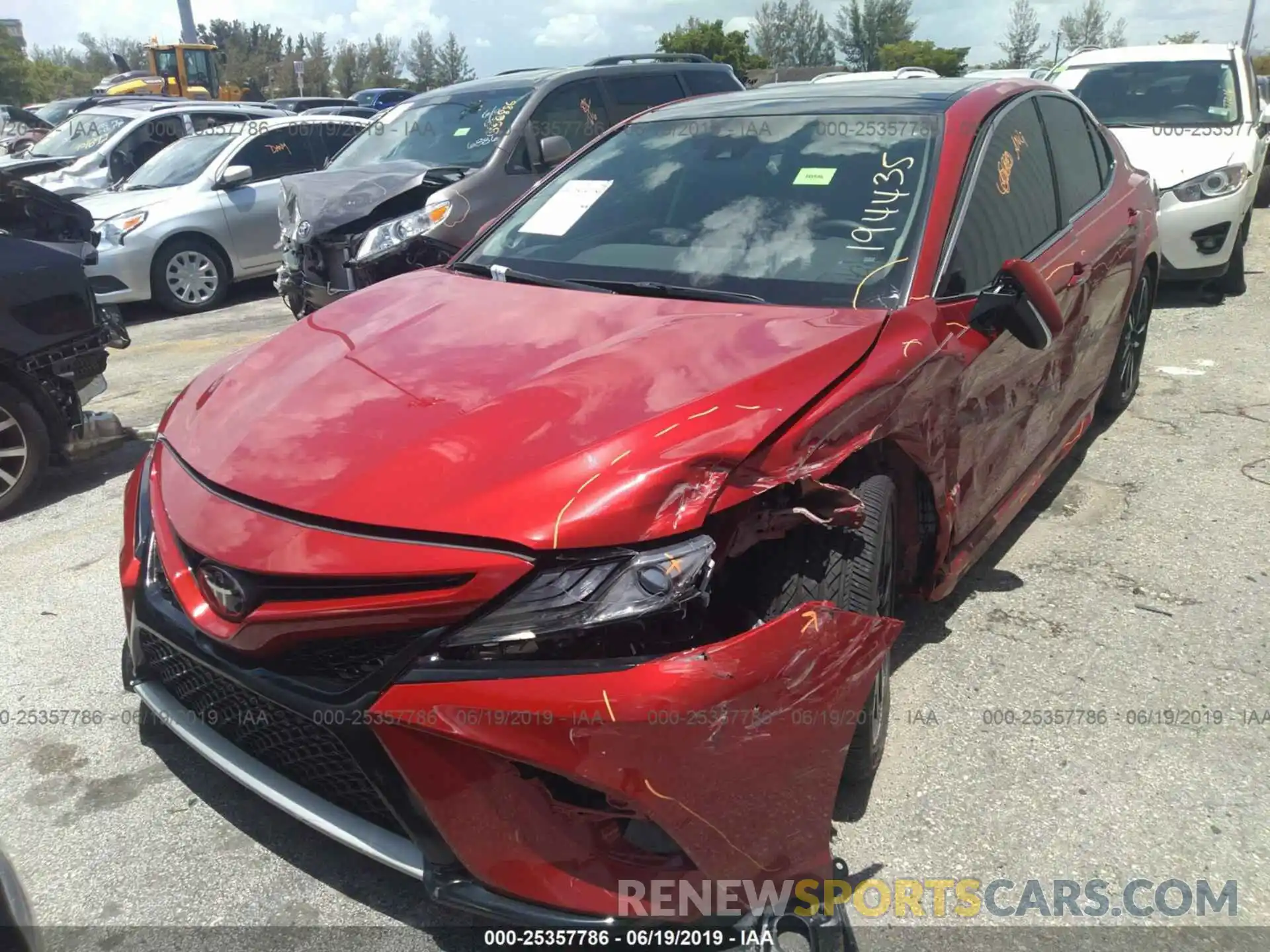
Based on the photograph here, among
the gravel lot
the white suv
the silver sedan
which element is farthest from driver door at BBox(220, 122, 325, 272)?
the white suv

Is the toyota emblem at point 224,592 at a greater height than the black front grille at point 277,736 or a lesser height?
greater

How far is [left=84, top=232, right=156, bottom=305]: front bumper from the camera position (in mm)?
8477

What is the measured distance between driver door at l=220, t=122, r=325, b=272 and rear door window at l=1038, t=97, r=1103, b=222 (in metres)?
6.85

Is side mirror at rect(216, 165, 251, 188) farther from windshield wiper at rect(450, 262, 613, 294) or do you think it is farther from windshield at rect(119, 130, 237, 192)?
windshield wiper at rect(450, 262, 613, 294)

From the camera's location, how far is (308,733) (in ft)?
6.35

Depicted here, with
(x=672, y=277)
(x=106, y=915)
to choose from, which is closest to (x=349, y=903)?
(x=106, y=915)

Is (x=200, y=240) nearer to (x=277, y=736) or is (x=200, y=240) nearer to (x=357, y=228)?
(x=357, y=228)

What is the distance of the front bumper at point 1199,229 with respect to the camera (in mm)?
7074

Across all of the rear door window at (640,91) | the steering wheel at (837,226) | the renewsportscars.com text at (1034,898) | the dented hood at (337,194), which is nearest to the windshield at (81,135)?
the dented hood at (337,194)

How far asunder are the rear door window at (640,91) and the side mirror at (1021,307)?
5805 mm

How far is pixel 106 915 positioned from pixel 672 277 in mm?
2117

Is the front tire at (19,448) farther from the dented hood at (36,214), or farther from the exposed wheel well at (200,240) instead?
the exposed wheel well at (200,240)

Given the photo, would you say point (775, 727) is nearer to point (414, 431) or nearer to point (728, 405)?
point (728, 405)

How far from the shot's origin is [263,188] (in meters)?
9.58
